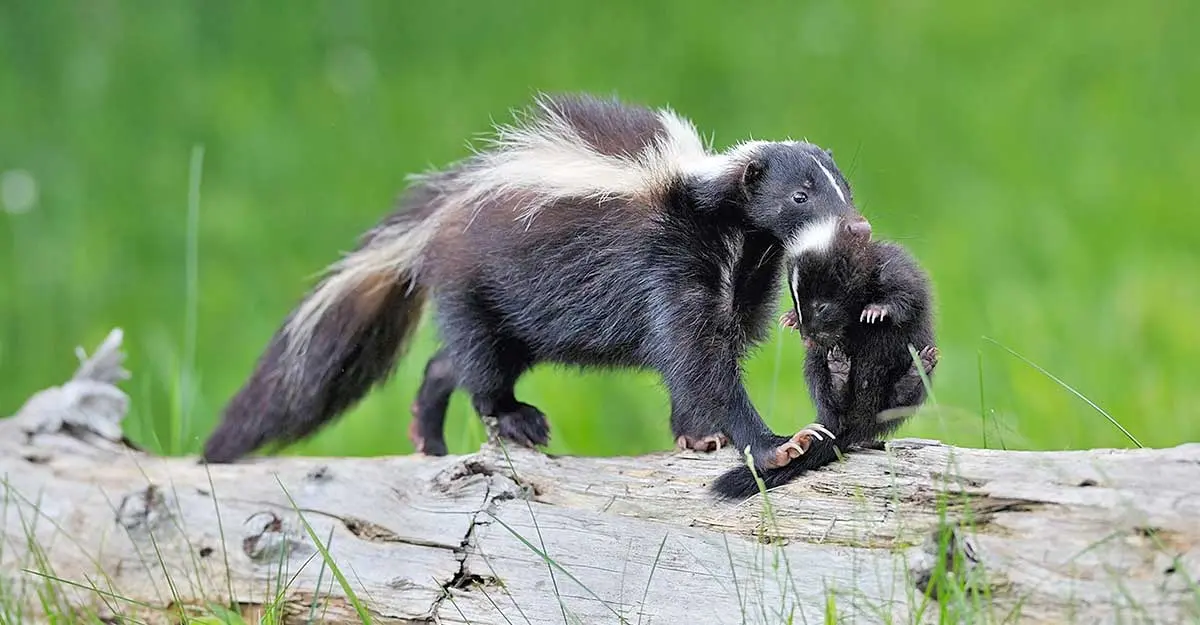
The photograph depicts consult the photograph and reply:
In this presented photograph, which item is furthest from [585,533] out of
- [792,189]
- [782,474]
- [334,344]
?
[334,344]

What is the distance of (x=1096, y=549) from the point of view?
3.77 meters

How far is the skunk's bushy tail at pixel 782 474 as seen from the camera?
4.70 metres

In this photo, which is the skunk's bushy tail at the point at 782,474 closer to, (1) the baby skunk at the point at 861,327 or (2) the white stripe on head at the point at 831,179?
(1) the baby skunk at the point at 861,327

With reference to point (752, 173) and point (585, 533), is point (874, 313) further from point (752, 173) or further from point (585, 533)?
point (585, 533)

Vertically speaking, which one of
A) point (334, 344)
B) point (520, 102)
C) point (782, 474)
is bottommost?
point (782, 474)

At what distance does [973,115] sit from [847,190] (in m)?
6.70

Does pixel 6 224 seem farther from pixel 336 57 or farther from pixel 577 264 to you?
pixel 577 264

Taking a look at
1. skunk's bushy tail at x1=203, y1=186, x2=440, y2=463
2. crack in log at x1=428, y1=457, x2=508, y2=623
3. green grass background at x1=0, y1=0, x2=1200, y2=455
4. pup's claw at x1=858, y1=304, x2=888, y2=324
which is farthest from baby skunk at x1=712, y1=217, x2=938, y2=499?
green grass background at x1=0, y1=0, x2=1200, y2=455

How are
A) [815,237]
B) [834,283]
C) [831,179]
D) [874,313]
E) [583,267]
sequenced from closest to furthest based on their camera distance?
1. [874,313]
2. [834,283]
3. [815,237]
4. [831,179]
5. [583,267]

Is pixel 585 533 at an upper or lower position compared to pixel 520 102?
lower

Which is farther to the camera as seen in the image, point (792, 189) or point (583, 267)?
point (583, 267)

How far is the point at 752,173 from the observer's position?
17.9 feet

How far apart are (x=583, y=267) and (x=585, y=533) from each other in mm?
1258

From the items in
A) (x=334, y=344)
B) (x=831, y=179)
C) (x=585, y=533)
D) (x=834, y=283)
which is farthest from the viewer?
(x=334, y=344)
